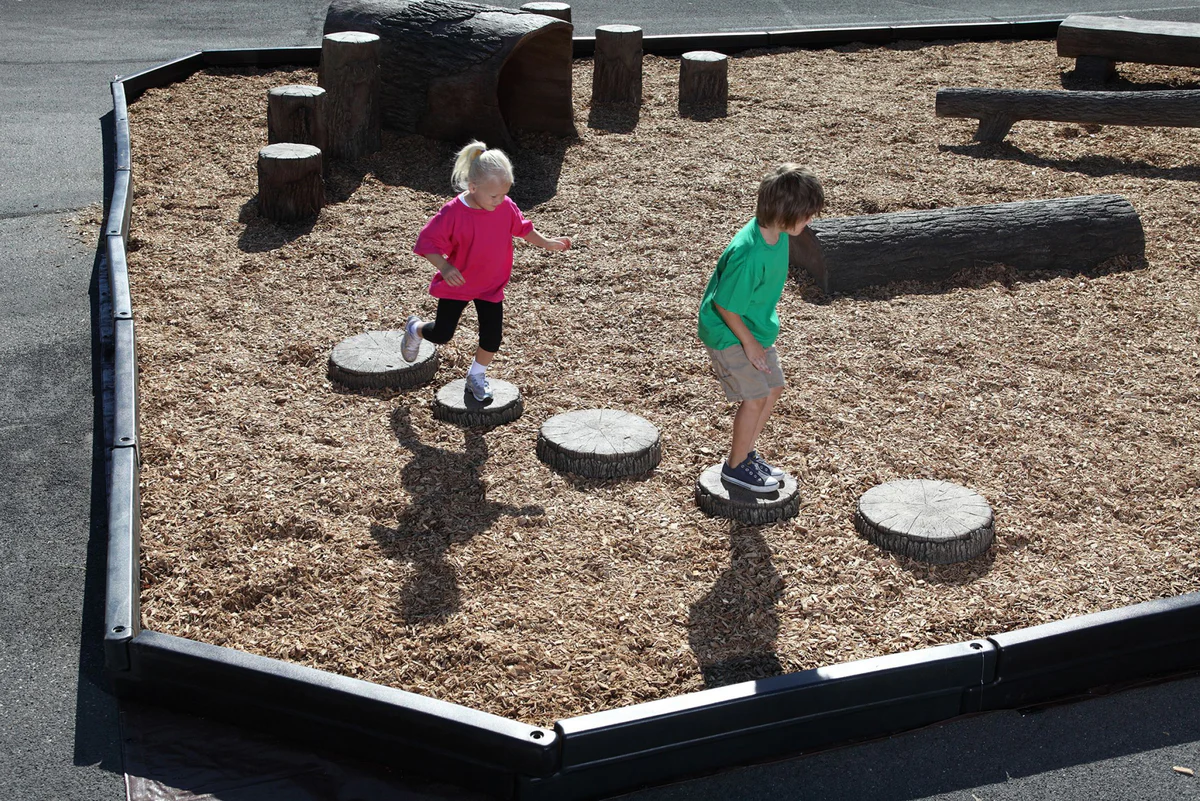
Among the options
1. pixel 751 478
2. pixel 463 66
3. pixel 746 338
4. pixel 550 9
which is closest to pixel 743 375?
pixel 746 338

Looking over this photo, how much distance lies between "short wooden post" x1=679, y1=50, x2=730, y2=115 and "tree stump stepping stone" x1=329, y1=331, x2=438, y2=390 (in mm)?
5618

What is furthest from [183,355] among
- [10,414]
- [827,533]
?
[827,533]

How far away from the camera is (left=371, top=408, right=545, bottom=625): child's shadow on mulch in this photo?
4.61 metres

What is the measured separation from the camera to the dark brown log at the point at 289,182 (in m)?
8.12

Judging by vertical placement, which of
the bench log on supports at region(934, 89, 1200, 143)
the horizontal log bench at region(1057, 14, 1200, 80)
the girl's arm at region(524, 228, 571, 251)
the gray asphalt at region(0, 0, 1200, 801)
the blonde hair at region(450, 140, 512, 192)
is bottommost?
the gray asphalt at region(0, 0, 1200, 801)

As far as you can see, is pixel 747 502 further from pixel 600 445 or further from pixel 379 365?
pixel 379 365

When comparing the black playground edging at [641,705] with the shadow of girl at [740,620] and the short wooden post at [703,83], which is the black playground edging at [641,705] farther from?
the short wooden post at [703,83]

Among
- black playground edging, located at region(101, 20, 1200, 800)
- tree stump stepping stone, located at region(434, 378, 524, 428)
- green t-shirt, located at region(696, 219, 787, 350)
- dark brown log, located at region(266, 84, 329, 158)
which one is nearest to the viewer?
black playground edging, located at region(101, 20, 1200, 800)

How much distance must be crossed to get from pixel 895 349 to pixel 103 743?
4.60m

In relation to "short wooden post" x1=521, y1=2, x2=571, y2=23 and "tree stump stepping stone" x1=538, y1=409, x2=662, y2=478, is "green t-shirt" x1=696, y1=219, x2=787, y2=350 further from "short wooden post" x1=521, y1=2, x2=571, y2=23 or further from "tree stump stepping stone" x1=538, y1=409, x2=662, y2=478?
"short wooden post" x1=521, y1=2, x2=571, y2=23

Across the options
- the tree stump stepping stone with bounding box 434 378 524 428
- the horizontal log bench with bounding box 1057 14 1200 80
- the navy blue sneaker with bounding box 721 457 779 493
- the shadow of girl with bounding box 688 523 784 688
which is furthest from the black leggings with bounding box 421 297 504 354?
the horizontal log bench with bounding box 1057 14 1200 80

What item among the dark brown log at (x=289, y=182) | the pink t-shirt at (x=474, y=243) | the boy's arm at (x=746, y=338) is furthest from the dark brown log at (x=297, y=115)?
the boy's arm at (x=746, y=338)

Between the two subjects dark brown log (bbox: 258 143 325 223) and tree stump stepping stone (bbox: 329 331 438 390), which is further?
dark brown log (bbox: 258 143 325 223)

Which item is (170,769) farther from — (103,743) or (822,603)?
(822,603)
